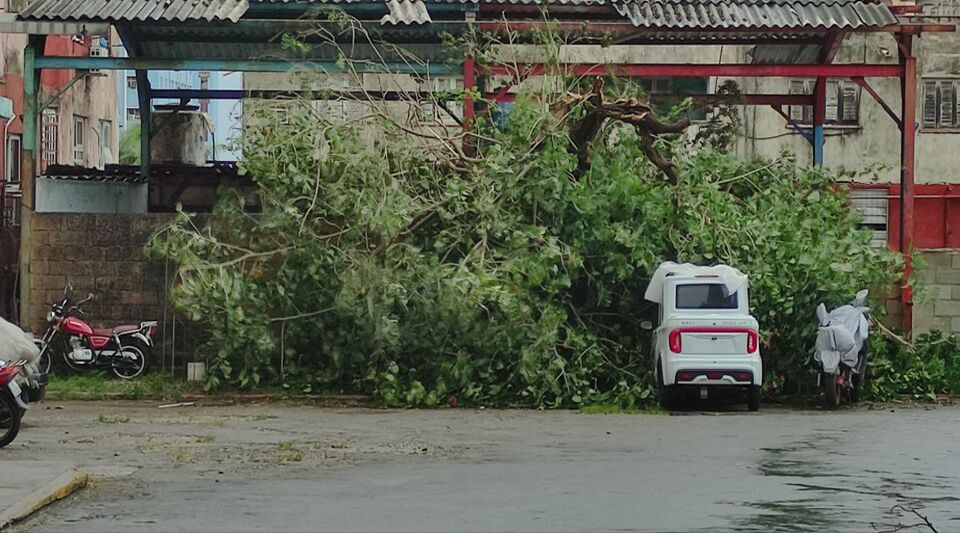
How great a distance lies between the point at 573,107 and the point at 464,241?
8.24ft

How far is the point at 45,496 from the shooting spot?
12.4m

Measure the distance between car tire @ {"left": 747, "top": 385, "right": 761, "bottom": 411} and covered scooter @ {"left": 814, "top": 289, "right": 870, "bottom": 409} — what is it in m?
1.04

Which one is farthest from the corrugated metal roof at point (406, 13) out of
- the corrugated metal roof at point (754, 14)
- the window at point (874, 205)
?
the window at point (874, 205)

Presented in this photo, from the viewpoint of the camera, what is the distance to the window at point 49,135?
3972cm

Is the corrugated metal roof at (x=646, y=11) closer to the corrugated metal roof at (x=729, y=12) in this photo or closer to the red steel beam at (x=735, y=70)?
the corrugated metal roof at (x=729, y=12)

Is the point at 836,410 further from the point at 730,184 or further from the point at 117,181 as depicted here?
the point at 117,181

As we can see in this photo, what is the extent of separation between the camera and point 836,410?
2258 cm

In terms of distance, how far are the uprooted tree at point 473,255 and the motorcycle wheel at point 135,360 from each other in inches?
46.4

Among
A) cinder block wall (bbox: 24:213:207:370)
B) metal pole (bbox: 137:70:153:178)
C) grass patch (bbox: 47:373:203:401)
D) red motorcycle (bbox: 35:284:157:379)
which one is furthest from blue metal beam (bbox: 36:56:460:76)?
metal pole (bbox: 137:70:153:178)

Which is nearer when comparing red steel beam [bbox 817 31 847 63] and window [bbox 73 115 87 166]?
red steel beam [bbox 817 31 847 63]

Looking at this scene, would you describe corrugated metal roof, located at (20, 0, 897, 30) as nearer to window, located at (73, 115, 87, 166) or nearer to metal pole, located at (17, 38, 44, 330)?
metal pole, located at (17, 38, 44, 330)

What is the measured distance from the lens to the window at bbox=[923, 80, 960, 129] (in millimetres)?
46406

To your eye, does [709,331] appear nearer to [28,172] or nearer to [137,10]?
[137,10]

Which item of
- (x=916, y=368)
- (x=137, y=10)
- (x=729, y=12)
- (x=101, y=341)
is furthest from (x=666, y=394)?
(x=137, y=10)
